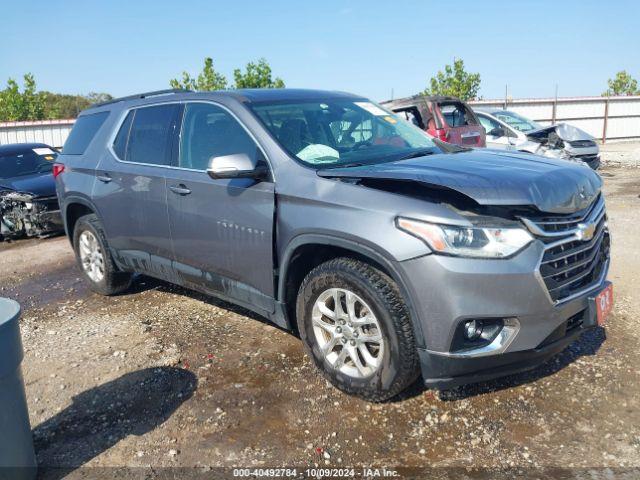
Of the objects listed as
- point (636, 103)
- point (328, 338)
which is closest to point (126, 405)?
point (328, 338)

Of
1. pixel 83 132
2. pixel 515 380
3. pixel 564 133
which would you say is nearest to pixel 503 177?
pixel 515 380

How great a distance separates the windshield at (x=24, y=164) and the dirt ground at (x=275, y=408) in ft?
20.0

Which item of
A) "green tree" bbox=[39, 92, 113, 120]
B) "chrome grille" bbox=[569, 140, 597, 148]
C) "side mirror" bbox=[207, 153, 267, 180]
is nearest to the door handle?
"side mirror" bbox=[207, 153, 267, 180]

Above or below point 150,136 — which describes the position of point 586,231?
below

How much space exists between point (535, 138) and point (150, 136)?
1007 centimetres

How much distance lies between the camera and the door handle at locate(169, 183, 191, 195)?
4266 millimetres

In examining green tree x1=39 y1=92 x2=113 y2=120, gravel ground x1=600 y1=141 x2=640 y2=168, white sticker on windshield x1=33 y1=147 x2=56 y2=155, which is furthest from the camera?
green tree x1=39 y1=92 x2=113 y2=120

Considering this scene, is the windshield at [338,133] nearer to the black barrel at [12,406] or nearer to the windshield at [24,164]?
the black barrel at [12,406]

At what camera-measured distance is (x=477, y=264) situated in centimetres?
283

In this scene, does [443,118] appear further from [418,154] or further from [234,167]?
[234,167]

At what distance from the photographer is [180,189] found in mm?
4320

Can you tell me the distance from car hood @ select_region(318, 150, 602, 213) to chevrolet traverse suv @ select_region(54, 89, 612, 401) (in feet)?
0.04

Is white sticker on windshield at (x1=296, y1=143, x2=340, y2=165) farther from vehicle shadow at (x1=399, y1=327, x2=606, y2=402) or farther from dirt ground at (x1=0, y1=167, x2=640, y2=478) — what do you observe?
vehicle shadow at (x1=399, y1=327, x2=606, y2=402)

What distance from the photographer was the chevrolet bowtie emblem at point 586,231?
3154 mm
